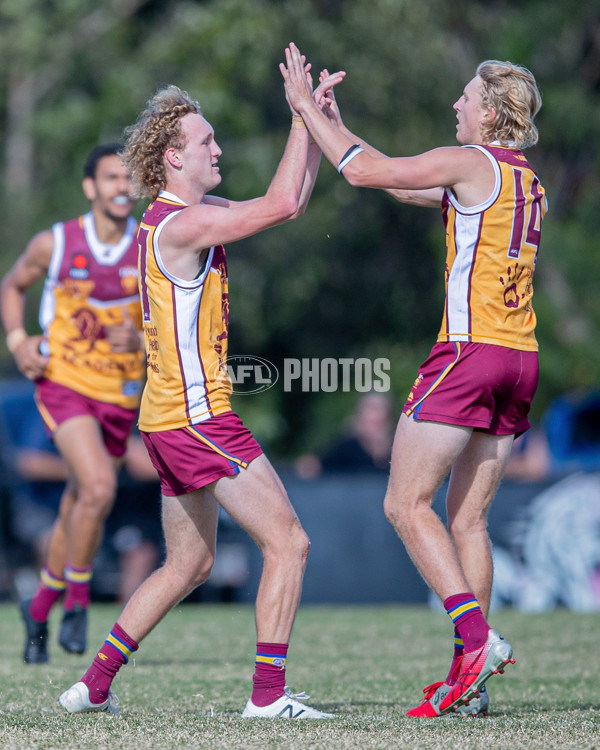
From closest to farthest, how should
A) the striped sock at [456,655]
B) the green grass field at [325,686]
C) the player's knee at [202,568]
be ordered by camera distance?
1. the green grass field at [325,686]
2. the striped sock at [456,655]
3. the player's knee at [202,568]

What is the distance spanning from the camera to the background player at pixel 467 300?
14.1ft

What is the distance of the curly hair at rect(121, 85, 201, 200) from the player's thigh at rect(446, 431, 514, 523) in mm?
1618

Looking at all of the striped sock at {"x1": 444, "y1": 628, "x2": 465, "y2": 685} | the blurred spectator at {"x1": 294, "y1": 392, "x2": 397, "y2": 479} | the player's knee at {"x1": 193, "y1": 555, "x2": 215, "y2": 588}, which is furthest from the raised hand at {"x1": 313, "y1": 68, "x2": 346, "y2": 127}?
the blurred spectator at {"x1": 294, "y1": 392, "x2": 397, "y2": 479}

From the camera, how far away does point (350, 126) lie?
56.4 feet

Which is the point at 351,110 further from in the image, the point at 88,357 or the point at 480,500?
the point at 480,500

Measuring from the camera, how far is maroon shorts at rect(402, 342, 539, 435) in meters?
4.29

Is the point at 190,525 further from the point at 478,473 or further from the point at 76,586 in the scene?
the point at 76,586

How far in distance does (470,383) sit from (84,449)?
2729 millimetres

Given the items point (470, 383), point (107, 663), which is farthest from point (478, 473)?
point (107, 663)

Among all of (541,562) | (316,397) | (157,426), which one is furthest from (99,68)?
(157,426)

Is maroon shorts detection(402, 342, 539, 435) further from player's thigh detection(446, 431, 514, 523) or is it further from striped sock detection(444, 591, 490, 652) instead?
striped sock detection(444, 591, 490, 652)

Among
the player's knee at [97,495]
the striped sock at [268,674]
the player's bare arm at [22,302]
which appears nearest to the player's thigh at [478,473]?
the striped sock at [268,674]

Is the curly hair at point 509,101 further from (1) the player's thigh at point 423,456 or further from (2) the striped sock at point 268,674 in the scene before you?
(2) the striped sock at point 268,674

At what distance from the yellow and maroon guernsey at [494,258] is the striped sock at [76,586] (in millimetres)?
2863
